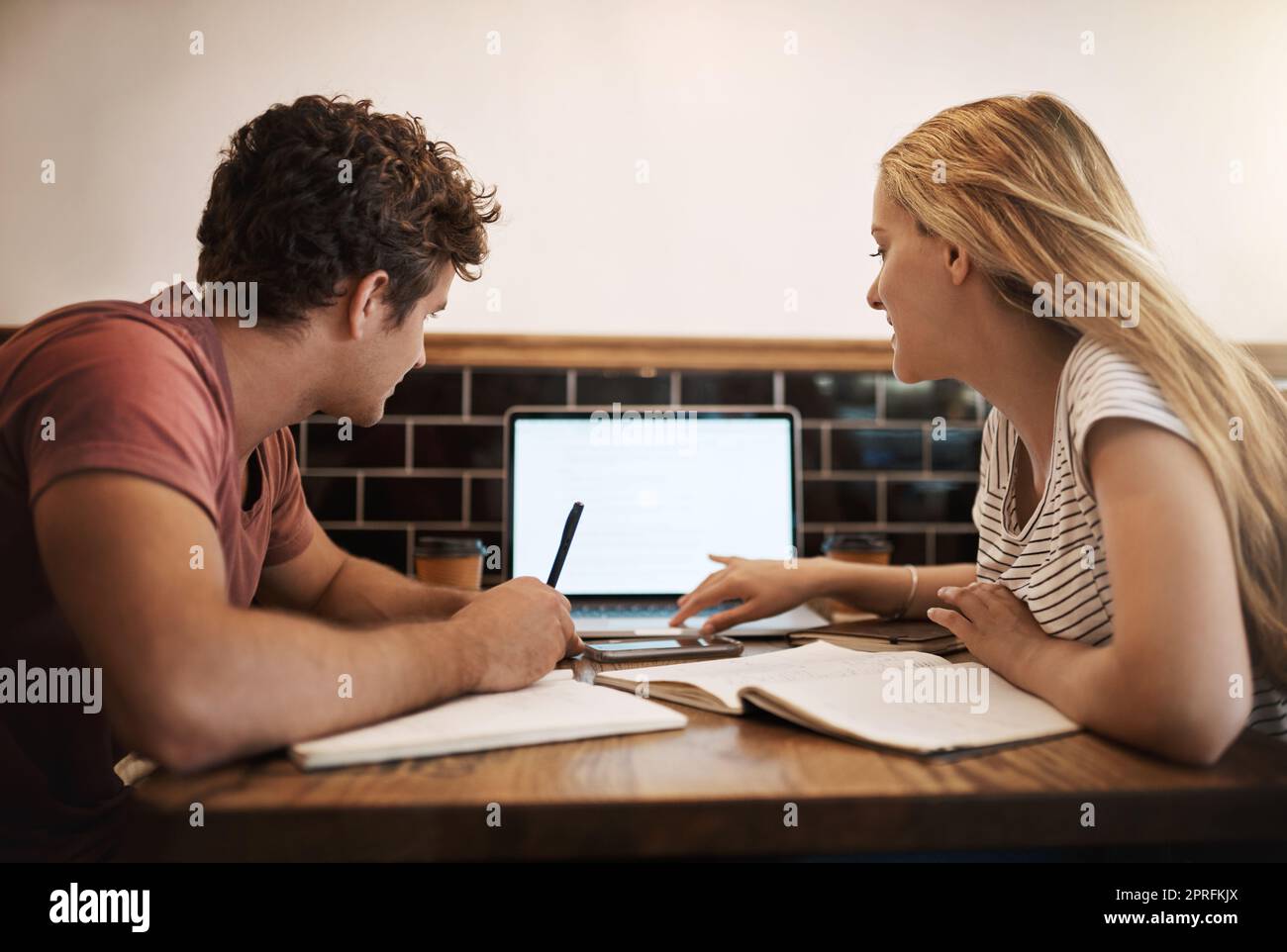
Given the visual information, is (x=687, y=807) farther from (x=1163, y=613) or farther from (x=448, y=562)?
(x=448, y=562)

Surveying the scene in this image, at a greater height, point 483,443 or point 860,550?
point 483,443

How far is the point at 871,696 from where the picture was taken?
76 cm

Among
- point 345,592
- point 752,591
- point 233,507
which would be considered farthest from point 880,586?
point 233,507

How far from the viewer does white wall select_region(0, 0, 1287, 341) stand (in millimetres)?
1648

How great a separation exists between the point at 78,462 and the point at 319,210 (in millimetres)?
406

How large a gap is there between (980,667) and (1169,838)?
0.31 m

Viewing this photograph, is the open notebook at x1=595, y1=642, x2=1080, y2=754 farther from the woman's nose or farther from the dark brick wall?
the dark brick wall

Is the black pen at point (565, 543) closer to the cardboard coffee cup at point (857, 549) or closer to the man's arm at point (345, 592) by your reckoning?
the man's arm at point (345, 592)

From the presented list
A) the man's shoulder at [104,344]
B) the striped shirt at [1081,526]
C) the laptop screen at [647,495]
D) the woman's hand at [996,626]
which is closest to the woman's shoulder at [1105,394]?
the striped shirt at [1081,526]

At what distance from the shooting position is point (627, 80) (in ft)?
Result: 5.57

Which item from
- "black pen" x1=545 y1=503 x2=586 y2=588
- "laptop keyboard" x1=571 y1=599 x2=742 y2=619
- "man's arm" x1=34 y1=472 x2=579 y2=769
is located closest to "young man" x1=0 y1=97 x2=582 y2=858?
"man's arm" x1=34 y1=472 x2=579 y2=769
